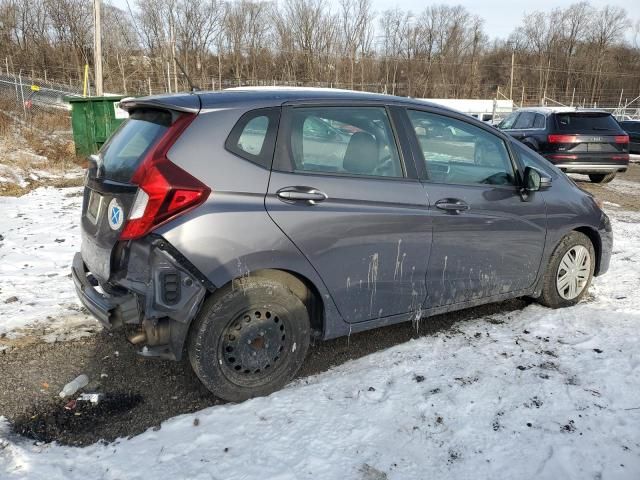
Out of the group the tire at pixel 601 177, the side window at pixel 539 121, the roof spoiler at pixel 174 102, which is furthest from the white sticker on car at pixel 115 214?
the tire at pixel 601 177

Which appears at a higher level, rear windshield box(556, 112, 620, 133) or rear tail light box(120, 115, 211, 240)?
rear windshield box(556, 112, 620, 133)

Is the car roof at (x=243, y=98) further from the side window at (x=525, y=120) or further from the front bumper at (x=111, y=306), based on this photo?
the side window at (x=525, y=120)

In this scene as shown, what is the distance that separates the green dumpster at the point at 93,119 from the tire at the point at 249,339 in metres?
12.2

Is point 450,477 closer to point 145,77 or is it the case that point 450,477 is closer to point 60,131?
point 60,131

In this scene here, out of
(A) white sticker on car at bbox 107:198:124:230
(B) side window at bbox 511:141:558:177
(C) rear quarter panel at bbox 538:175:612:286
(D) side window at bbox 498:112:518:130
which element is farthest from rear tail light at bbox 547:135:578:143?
(A) white sticker on car at bbox 107:198:124:230

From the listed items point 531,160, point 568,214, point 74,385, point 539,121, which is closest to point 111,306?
point 74,385

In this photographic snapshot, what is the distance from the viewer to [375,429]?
2711 mm

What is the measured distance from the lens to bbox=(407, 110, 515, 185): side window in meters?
3.51

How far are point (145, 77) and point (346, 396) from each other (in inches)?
1848

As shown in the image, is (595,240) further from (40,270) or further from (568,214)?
(40,270)

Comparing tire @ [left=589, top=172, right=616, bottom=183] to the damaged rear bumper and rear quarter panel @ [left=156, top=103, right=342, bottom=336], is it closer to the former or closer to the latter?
rear quarter panel @ [left=156, top=103, right=342, bottom=336]

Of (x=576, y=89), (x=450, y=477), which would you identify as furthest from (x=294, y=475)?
(x=576, y=89)

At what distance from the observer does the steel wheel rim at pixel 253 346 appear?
2.87 m

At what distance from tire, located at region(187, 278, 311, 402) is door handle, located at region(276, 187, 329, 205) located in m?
0.48
